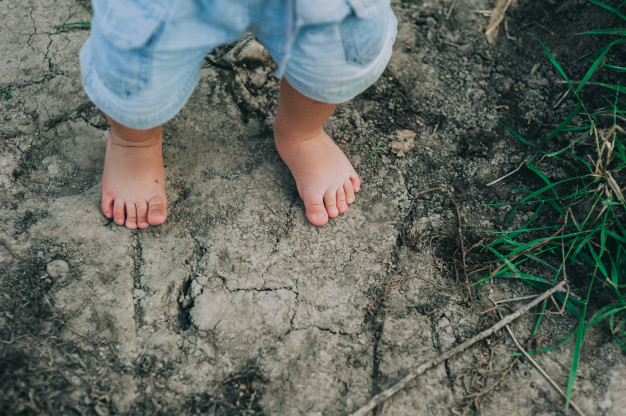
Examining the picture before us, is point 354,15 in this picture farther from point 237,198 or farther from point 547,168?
point 547,168

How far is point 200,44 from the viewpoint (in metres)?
0.95

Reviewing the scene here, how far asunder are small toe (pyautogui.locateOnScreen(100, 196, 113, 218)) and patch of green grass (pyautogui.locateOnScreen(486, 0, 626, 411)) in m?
1.19

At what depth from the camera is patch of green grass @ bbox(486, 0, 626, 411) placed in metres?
1.33

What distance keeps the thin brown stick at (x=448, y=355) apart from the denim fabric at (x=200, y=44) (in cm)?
77

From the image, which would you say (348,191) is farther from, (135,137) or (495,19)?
(495,19)

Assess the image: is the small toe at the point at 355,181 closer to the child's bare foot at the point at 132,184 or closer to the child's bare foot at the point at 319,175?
the child's bare foot at the point at 319,175

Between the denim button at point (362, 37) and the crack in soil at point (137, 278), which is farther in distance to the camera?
the crack in soil at point (137, 278)

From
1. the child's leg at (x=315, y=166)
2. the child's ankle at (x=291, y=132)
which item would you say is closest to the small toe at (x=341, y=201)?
the child's leg at (x=315, y=166)

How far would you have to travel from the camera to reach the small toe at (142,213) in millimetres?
1404

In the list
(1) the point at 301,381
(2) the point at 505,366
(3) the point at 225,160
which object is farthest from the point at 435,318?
(3) the point at 225,160

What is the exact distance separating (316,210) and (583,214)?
87cm

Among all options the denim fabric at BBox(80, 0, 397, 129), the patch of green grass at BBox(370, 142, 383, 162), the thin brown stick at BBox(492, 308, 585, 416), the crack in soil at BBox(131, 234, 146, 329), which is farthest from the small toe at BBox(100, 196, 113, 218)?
the thin brown stick at BBox(492, 308, 585, 416)

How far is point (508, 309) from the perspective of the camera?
135 centimetres

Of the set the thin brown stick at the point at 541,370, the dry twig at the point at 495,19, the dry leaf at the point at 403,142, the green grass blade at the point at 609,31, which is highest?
the green grass blade at the point at 609,31
